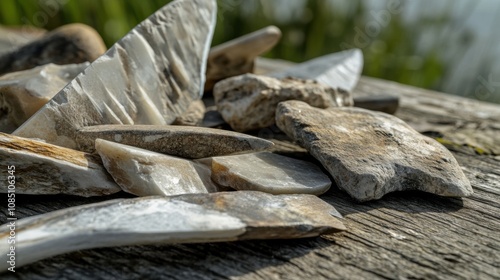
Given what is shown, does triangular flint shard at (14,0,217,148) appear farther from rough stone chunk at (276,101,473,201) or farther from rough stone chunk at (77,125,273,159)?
rough stone chunk at (276,101,473,201)

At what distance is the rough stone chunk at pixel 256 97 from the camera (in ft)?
6.53

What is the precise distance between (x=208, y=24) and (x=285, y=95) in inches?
16.8

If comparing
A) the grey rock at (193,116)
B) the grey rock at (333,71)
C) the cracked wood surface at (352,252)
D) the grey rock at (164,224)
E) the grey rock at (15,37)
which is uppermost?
the grey rock at (333,71)

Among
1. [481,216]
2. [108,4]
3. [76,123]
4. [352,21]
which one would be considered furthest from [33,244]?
[352,21]

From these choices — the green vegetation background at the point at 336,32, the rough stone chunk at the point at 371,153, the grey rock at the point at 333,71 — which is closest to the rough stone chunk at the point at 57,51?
the grey rock at the point at 333,71

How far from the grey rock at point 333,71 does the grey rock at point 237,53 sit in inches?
5.4

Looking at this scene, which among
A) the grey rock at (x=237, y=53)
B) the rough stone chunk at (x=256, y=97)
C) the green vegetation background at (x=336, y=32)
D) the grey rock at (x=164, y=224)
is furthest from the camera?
the green vegetation background at (x=336, y=32)

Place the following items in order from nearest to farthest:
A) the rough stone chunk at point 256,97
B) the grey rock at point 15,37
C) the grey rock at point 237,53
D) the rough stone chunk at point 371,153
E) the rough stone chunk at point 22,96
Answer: the rough stone chunk at point 371,153
the rough stone chunk at point 22,96
the rough stone chunk at point 256,97
the grey rock at point 237,53
the grey rock at point 15,37

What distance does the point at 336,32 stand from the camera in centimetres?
475

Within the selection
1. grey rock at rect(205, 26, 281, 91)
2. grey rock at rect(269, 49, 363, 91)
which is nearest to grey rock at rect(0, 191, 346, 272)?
grey rock at rect(269, 49, 363, 91)

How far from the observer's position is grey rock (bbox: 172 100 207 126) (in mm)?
2013

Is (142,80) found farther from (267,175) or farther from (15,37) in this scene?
(15,37)

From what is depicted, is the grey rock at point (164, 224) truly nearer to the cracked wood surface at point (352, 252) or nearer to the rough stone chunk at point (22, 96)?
the cracked wood surface at point (352, 252)

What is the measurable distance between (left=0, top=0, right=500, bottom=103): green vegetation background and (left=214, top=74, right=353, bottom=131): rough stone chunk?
264 cm
